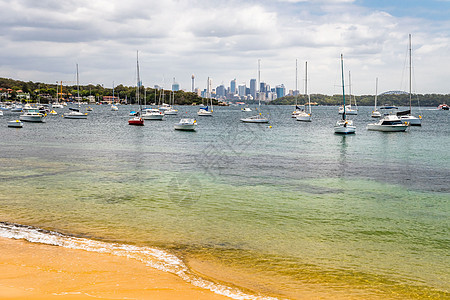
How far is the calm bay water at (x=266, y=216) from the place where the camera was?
1135 cm

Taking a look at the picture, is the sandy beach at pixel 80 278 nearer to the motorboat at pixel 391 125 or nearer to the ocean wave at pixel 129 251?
the ocean wave at pixel 129 251

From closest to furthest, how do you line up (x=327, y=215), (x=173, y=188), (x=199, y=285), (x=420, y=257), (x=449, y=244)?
(x=199, y=285) < (x=420, y=257) < (x=449, y=244) < (x=327, y=215) < (x=173, y=188)

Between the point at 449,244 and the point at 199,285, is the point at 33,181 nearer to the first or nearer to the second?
the point at 199,285

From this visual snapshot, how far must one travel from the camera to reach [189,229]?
15.5 meters

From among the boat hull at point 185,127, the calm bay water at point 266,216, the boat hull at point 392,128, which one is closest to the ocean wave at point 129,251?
the calm bay water at point 266,216

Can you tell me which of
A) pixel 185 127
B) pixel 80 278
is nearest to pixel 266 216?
pixel 80 278

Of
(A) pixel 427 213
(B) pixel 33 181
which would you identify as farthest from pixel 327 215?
(B) pixel 33 181

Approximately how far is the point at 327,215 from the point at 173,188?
31.4 feet

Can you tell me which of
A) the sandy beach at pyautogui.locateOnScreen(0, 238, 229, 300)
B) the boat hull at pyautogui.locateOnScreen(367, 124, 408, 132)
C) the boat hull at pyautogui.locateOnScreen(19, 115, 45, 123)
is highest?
the boat hull at pyautogui.locateOnScreen(19, 115, 45, 123)

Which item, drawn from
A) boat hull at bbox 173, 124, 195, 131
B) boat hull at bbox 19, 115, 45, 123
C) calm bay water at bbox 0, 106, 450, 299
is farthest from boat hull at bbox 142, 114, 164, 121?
calm bay water at bbox 0, 106, 450, 299

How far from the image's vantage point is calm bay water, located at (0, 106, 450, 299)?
11352 mm

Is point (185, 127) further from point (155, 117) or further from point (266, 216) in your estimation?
point (266, 216)

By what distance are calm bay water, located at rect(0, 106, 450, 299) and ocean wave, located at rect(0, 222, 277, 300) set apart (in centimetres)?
30

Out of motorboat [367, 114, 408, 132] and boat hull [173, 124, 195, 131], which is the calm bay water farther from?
motorboat [367, 114, 408, 132]
